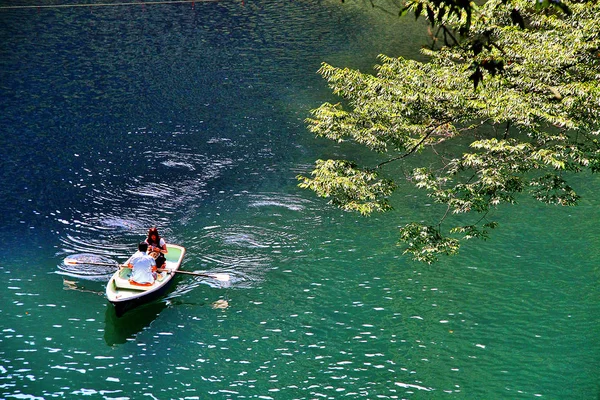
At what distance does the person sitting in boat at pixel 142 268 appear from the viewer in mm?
14336

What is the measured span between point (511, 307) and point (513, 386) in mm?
2678

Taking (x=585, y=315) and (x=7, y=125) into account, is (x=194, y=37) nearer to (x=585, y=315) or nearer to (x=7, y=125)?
(x=7, y=125)

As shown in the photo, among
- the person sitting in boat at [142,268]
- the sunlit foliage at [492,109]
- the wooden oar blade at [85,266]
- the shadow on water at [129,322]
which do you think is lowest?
the shadow on water at [129,322]

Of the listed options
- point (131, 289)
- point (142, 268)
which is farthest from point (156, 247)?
point (131, 289)

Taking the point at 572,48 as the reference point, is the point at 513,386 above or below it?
below

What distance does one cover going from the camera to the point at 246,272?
15859mm

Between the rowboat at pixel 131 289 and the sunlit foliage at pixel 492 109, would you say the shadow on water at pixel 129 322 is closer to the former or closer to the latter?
the rowboat at pixel 131 289

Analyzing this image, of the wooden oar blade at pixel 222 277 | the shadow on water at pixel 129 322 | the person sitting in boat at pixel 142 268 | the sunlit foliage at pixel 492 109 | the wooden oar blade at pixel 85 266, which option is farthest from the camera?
the wooden oar blade at pixel 85 266

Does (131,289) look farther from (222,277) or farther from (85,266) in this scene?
(85,266)

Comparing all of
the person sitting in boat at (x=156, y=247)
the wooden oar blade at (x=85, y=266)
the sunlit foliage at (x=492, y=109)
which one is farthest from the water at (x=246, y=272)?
the sunlit foliage at (x=492, y=109)

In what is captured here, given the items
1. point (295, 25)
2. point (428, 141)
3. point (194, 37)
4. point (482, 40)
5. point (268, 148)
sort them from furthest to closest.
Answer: point (295, 25), point (194, 37), point (268, 148), point (428, 141), point (482, 40)

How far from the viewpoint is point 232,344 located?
1339 cm

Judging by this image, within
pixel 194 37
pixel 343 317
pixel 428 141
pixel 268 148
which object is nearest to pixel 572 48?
pixel 428 141

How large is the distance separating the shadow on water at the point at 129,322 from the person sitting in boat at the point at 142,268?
21.6 inches
